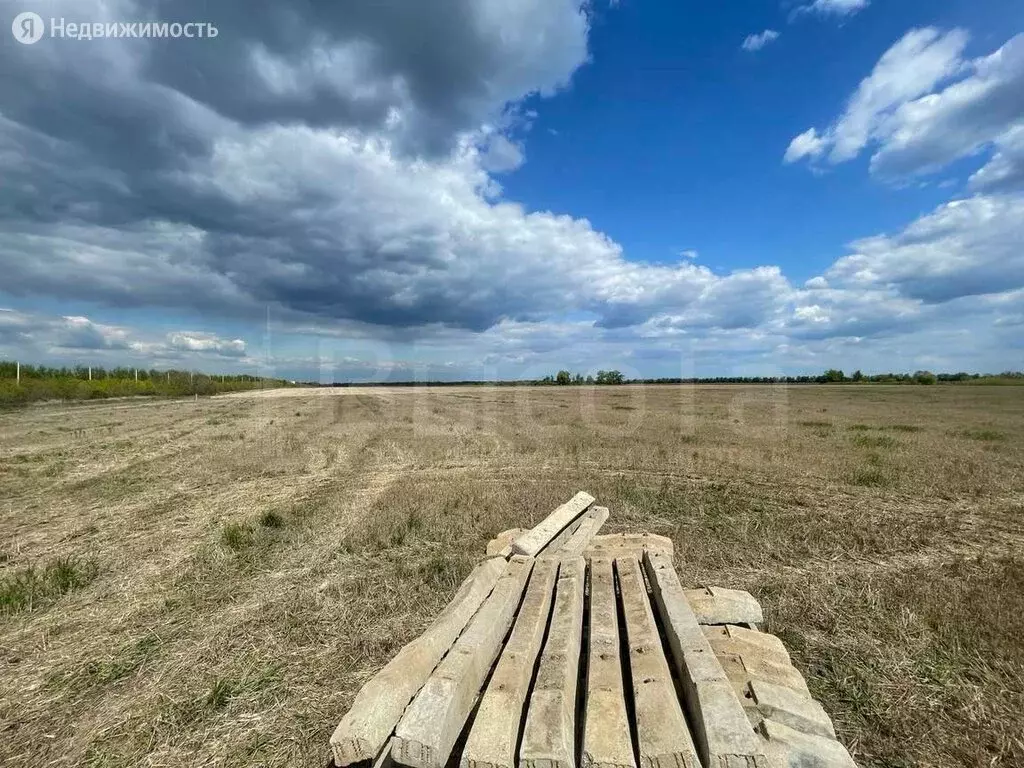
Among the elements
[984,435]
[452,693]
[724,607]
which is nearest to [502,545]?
[724,607]

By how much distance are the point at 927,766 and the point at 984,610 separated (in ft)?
8.95

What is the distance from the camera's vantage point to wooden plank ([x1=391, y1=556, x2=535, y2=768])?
6.69ft

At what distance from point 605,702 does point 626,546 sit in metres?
2.94

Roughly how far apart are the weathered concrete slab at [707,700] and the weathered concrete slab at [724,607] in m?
0.72

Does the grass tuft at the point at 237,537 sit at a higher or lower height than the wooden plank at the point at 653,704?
lower

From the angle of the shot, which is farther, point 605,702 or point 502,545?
point 502,545

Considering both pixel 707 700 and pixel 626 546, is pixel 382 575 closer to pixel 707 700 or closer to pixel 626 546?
pixel 626 546

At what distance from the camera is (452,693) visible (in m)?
2.28

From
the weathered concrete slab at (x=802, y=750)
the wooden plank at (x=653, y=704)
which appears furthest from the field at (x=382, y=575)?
the wooden plank at (x=653, y=704)

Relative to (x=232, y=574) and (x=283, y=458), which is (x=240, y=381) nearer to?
(x=283, y=458)

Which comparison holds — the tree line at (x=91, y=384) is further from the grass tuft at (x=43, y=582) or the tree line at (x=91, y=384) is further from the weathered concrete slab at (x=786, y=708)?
the weathered concrete slab at (x=786, y=708)

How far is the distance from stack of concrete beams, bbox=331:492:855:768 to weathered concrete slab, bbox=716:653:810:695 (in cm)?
1

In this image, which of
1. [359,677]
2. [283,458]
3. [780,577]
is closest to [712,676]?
[359,677]

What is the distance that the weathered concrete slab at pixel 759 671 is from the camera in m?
2.94
